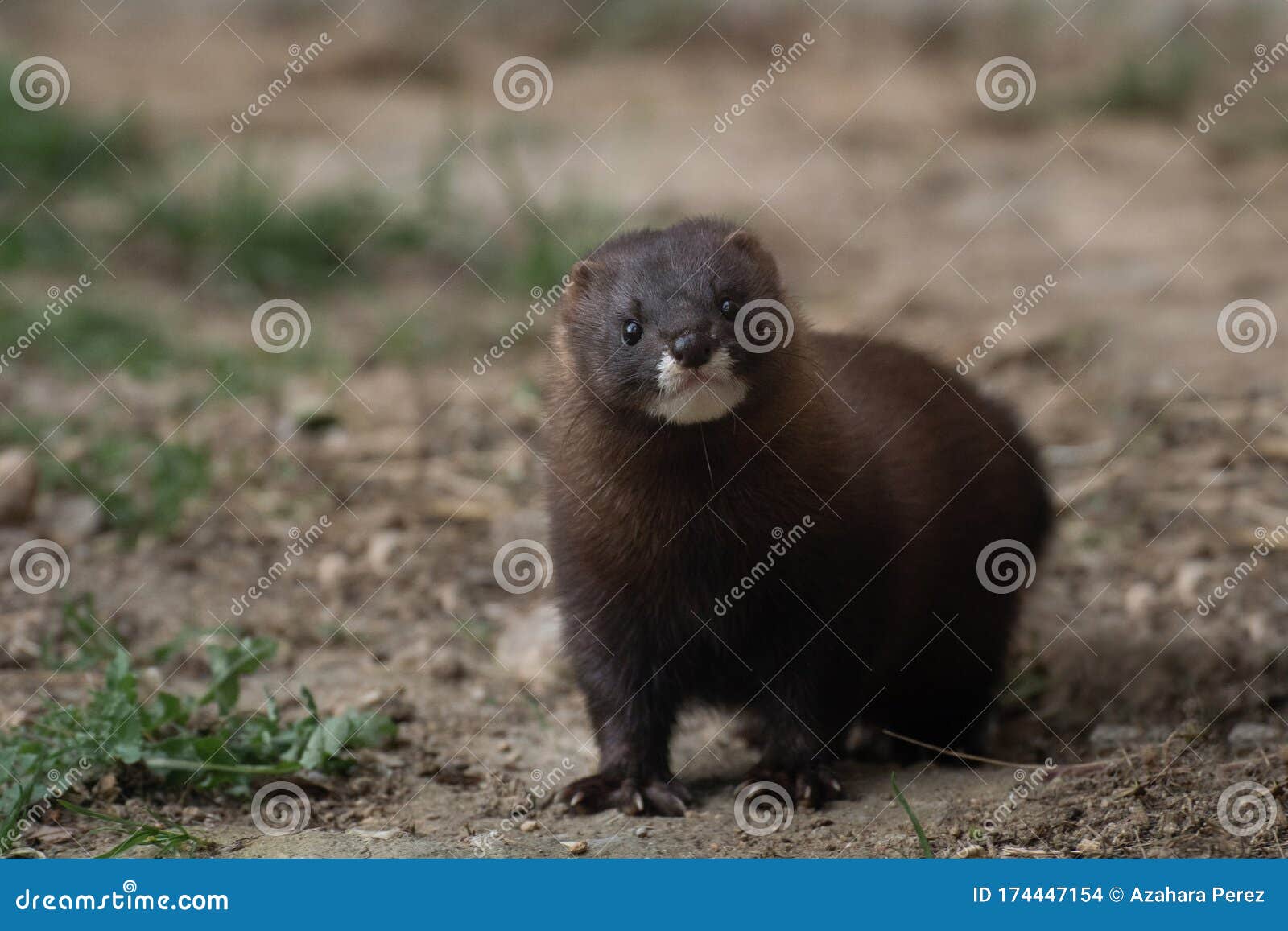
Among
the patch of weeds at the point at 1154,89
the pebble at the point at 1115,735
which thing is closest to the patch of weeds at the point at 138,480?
the pebble at the point at 1115,735

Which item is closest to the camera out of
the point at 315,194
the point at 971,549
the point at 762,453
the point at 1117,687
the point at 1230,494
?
the point at 762,453

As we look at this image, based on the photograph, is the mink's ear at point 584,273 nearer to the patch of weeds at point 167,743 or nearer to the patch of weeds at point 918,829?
the patch of weeds at point 167,743

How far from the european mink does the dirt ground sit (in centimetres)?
33

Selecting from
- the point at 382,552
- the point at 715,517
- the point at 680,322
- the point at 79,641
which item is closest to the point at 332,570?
the point at 382,552

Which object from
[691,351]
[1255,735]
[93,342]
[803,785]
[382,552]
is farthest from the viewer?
[93,342]

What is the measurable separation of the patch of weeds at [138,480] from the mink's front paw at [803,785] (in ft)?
10.5

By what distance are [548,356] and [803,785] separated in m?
1.61

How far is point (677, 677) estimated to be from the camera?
4.69 m

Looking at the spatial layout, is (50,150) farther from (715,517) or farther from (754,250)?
(715,517)

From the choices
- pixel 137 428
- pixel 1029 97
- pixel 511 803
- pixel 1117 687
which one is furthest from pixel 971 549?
pixel 1029 97

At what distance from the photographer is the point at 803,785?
15.1ft

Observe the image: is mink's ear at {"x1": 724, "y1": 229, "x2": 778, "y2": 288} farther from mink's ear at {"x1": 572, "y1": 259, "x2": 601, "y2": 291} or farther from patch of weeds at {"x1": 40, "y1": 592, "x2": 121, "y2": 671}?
patch of weeds at {"x1": 40, "y1": 592, "x2": 121, "y2": 671}

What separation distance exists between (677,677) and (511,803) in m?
0.63

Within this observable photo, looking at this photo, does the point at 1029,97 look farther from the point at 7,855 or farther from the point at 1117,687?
the point at 7,855
